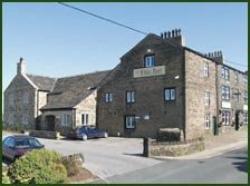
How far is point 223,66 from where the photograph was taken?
44.2 m

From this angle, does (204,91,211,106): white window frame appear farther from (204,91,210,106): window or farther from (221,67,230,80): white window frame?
(221,67,230,80): white window frame

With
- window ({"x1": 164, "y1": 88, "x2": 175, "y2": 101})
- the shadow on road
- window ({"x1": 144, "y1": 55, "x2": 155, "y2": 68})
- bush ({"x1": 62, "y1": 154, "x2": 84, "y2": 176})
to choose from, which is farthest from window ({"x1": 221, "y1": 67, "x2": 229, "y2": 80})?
bush ({"x1": 62, "y1": 154, "x2": 84, "y2": 176})

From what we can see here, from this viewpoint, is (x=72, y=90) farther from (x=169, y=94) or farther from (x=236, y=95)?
(x=236, y=95)

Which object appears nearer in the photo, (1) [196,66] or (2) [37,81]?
(1) [196,66]

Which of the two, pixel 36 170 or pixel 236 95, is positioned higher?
pixel 236 95

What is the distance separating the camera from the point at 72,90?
155ft

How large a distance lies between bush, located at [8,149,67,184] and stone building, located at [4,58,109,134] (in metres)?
27.6

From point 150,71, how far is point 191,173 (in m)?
21.8

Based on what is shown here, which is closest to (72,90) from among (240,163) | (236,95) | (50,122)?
(50,122)

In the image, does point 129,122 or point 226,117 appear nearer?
point 129,122

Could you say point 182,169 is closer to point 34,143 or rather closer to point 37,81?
point 34,143

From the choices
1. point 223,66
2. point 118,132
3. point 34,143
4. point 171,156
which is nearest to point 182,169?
point 171,156

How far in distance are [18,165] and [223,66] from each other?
34048 millimetres

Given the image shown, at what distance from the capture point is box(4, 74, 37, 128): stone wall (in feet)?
160
